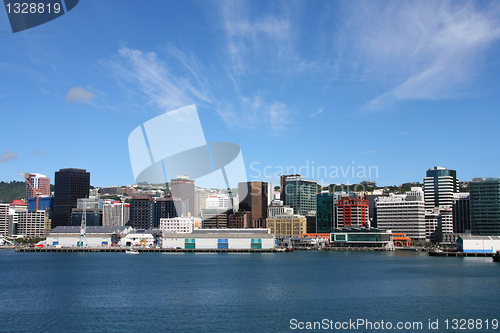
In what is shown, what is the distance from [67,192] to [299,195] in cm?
6553

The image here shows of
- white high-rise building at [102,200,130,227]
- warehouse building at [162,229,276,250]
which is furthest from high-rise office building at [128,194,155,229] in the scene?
warehouse building at [162,229,276,250]

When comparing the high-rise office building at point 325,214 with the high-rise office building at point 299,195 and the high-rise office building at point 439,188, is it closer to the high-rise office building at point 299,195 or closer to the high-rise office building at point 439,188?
the high-rise office building at point 299,195

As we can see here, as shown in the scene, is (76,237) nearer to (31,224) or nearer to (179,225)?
(179,225)

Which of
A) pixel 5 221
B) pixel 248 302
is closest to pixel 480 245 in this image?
pixel 248 302

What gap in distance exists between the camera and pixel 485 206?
327 feet

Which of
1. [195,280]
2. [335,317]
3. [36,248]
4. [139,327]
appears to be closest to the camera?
[139,327]

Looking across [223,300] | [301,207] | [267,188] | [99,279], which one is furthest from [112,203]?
[223,300]

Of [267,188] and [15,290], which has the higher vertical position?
[267,188]

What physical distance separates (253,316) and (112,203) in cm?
12483

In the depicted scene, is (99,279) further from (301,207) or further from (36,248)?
(301,207)

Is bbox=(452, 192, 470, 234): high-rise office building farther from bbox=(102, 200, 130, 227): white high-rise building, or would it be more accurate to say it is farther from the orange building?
bbox=(102, 200, 130, 227): white high-rise building

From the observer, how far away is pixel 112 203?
14125 centimetres

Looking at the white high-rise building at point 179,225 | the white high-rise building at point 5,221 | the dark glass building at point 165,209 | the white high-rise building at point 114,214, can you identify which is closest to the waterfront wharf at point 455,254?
the white high-rise building at point 179,225

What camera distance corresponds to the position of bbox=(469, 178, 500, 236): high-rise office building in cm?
9806
